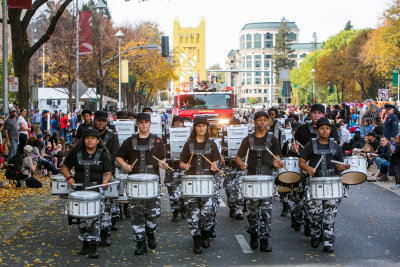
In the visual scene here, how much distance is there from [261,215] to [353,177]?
1.43m

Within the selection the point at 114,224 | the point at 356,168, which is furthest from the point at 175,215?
the point at 356,168

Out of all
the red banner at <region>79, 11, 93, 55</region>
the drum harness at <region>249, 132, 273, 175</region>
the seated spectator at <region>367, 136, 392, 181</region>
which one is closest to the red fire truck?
the seated spectator at <region>367, 136, 392, 181</region>

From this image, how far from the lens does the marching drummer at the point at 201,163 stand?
8.44 metres

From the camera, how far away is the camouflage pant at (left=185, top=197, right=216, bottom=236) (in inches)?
331

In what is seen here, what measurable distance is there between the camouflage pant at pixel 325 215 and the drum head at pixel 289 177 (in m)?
0.56

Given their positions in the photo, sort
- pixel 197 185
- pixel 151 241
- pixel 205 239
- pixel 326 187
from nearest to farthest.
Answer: pixel 326 187
pixel 197 185
pixel 151 241
pixel 205 239

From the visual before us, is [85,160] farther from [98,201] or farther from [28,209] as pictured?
[28,209]

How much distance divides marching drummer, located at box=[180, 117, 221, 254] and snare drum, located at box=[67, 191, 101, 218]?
1372 millimetres

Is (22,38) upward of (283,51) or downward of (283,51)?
downward

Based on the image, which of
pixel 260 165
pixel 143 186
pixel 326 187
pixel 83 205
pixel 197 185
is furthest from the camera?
pixel 260 165

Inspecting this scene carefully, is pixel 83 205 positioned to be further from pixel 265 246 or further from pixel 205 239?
pixel 265 246

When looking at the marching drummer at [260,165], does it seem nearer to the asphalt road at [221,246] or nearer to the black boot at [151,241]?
the asphalt road at [221,246]

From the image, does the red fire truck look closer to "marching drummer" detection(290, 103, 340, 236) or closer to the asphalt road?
the asphalt road

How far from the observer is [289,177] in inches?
355
